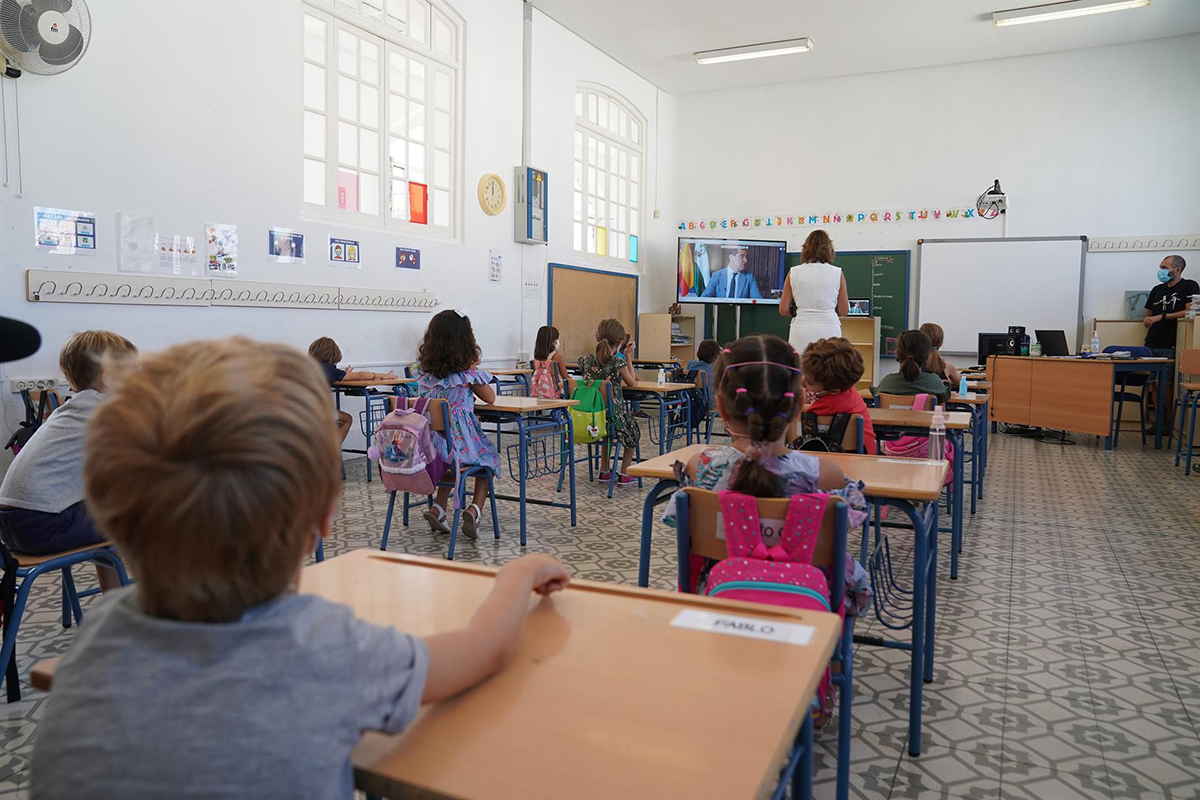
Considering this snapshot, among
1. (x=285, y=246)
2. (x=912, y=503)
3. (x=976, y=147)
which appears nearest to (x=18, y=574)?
(x=912, y=503)

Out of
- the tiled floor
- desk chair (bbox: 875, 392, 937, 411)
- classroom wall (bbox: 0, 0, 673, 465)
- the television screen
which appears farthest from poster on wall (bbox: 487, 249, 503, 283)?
desk chair (bbox: 875, 392, 937, 411)

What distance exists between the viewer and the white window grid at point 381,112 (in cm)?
593

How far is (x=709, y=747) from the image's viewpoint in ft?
2.36

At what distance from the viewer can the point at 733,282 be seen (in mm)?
10023

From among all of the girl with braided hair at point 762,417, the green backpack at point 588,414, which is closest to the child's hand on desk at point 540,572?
the girl with braided hair at point 762,417

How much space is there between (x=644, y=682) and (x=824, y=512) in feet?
2.59

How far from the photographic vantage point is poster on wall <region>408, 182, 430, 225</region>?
267 inches

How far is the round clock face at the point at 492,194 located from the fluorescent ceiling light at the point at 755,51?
3.19 meters

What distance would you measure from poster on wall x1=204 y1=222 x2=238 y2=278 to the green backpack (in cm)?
233

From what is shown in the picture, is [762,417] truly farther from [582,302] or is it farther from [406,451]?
[582,302]

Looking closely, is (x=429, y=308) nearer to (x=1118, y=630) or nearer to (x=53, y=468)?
(x=53, y=468)

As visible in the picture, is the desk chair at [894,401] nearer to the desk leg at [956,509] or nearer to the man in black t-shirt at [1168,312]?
the desk leg at [956,509]

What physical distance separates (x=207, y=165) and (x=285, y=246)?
2.36 ft

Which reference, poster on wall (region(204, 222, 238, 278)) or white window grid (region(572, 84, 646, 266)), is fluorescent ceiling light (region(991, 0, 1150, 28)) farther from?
poster on wall (region(204, 222, 238, 278))
